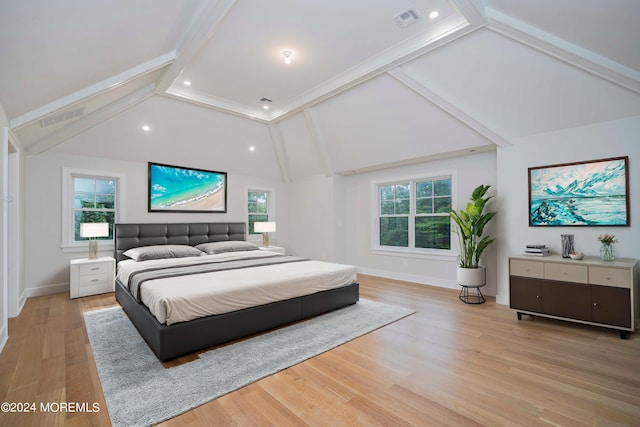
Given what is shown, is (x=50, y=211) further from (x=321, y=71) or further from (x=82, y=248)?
(x=321, y=71)

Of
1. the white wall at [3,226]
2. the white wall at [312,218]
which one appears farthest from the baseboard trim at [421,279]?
the white wall at [3,226]

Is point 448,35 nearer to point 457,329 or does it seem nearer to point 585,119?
point 585,119

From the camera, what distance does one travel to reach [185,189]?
5.66 m

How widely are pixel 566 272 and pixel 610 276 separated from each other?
1.12 ft

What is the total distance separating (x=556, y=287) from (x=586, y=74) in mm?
2227

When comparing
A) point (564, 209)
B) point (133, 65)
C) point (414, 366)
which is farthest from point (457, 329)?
point (133, 65)

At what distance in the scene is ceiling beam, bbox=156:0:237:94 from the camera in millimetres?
2631

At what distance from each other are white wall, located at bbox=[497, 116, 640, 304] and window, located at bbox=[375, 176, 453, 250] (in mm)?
1060

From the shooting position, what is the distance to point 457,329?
3123 millimetres

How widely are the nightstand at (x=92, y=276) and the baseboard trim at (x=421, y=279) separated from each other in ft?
14.7

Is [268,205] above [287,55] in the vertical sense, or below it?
below

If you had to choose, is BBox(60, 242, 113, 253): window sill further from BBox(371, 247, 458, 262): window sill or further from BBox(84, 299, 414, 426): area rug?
BBox(371, 247, 458, 262): window sill

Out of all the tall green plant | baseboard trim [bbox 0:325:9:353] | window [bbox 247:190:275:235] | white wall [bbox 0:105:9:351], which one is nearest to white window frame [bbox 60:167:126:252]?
white wall [bbox 0:105:9:351]

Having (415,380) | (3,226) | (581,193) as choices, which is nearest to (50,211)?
(3,226)
